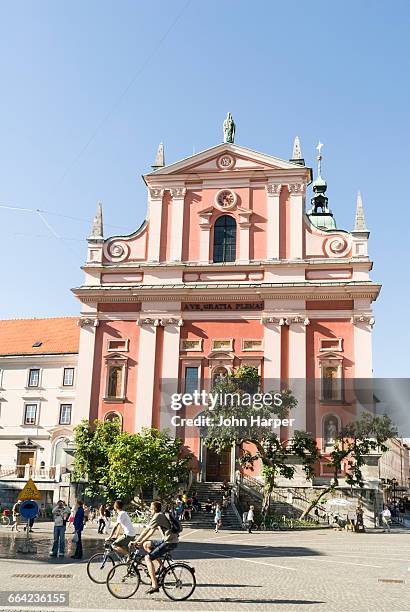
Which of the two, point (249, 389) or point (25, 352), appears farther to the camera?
point (25, 352)

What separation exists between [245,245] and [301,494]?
576 inches

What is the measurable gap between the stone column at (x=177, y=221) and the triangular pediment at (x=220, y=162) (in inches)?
53.0

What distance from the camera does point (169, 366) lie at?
40.2m

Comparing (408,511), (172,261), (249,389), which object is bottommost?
(408,511)

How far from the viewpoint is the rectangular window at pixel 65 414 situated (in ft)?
152

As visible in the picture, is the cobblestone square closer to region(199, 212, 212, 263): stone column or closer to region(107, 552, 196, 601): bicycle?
region(107, 552, 196, 601): bicycle

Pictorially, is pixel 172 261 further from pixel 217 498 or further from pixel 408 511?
pixel 408 511

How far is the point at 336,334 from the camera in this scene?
3944 centimetres

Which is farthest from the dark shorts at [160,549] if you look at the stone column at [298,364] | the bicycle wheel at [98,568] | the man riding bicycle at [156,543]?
the stone column at [298,364]

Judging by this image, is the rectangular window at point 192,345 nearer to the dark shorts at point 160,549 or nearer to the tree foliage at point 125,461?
the tree foliage at point 125,461

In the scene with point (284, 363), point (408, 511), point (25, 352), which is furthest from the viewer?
point (408, 511)

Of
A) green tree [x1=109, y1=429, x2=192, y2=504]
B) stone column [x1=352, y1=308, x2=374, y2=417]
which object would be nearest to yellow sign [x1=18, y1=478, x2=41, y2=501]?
green tree [x1=109, y1=429, x2=192, y2=504]

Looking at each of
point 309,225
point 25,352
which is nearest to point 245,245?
point 309,225

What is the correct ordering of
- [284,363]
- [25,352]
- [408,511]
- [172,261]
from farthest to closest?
[408,511] → [25,352] → [172,261] → [284,363]
